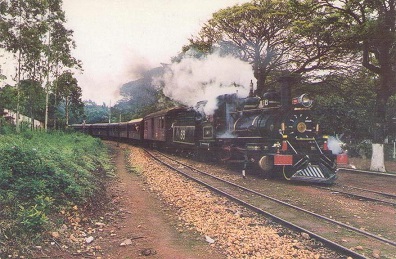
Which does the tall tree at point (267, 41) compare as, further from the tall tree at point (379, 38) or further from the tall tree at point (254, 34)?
the tall tree at point (379, 38)

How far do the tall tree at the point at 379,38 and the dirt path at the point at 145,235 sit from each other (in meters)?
11.5

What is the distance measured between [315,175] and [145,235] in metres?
7.55

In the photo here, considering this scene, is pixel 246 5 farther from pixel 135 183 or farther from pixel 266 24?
pixel 135 183

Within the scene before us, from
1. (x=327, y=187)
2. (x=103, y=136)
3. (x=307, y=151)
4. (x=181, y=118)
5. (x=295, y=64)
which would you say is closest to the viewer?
(x=327, y=187)

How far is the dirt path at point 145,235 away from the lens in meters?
5.22

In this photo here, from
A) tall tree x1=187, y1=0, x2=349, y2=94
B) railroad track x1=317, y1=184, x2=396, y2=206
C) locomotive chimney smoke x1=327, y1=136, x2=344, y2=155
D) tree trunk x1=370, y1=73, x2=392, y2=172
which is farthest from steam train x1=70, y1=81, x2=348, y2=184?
tall tree x1=187, y1=0, x2=349, y2=94

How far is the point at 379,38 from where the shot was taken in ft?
49.3

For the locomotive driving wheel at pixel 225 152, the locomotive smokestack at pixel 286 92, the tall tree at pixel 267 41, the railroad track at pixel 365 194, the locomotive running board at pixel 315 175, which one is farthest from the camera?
the tall tree at pixel 267 41

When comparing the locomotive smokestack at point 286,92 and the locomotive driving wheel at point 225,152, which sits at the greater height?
the locomotive smokestack at point 286,92

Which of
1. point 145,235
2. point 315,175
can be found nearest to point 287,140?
point 315,175

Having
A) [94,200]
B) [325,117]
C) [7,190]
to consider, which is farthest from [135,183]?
[325,117]

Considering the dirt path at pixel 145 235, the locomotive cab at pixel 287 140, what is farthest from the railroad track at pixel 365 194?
the dirt path at pixel 145 235

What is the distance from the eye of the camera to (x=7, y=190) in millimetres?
5758

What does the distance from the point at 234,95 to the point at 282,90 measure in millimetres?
3235
